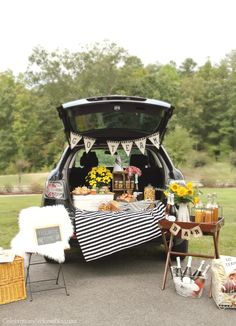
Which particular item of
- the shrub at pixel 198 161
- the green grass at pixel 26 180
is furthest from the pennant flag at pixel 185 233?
the shrub at pixel 198 161

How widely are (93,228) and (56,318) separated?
4.03 feet

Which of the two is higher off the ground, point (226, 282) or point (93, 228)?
point (93, 228)

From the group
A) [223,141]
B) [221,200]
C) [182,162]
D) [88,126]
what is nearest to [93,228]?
[88,126]

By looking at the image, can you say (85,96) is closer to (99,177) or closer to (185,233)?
(99,177)

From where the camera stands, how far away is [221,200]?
1065cm

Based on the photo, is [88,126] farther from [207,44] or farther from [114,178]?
[207,44]

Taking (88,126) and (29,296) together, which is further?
(88,126)

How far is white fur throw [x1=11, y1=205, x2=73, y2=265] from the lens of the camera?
375cm

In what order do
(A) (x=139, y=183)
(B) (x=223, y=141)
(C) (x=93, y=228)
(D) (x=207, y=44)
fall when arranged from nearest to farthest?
(C) (x=93, y=228)
(A) (x=139, y=183)
(B) (x=223, y=141)
(D) (x=207, y=44)

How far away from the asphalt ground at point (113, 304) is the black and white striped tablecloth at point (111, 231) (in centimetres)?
33

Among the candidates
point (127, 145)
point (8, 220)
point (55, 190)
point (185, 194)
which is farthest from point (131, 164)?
point (8, 220)

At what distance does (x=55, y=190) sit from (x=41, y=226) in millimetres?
723

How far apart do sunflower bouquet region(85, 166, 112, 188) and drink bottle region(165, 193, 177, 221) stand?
1.20 meters

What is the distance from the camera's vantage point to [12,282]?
3627mm
